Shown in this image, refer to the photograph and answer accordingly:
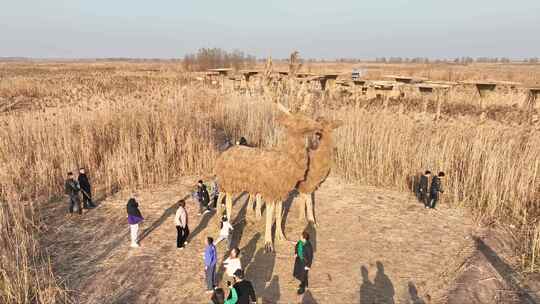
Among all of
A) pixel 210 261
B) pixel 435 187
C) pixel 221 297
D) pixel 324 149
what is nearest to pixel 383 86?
pixel 435 187

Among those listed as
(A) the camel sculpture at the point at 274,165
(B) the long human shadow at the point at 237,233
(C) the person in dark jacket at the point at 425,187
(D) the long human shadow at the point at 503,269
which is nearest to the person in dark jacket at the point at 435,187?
(C) the person in dark jacket at the point at 425,187

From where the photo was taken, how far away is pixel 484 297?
4.98 metres

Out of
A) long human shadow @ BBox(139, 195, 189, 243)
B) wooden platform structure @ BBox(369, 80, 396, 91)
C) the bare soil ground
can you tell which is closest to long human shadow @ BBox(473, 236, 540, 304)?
the bare soil ground

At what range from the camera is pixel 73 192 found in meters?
7.14

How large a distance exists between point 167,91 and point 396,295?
1379 centimetres

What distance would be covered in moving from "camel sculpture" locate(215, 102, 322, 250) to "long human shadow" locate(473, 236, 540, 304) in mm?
3821

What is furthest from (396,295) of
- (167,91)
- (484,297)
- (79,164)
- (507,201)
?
(167,91)

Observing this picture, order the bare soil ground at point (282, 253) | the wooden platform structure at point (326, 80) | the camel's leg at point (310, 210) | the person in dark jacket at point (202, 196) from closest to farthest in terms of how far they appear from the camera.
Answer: the bare soil ground at point (282, 253) → the camel's leg at point (310, 210) → the person in dark jacket at point (202, 196) → the wooden platform structure at point (326, 80)

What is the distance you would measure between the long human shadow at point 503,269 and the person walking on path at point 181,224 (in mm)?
5677

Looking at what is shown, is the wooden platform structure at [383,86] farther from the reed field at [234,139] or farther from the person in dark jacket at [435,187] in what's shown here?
the person in dark jacket at [435,187]

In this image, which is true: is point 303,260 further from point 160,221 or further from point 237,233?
point 160,221

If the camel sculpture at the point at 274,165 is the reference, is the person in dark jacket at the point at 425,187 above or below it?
below

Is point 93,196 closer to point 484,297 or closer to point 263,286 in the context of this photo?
point 263,286

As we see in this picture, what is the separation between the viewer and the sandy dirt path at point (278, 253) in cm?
504
